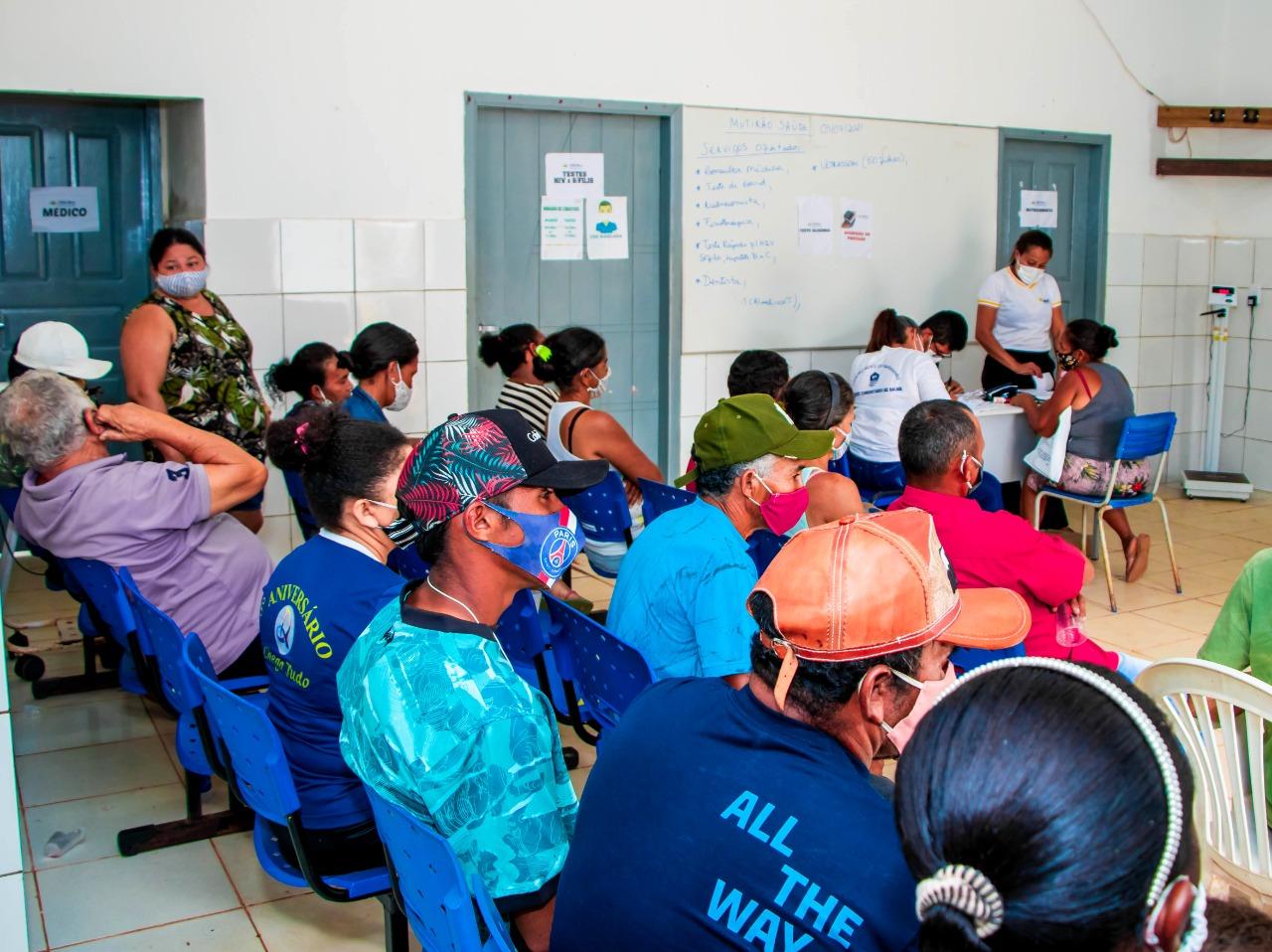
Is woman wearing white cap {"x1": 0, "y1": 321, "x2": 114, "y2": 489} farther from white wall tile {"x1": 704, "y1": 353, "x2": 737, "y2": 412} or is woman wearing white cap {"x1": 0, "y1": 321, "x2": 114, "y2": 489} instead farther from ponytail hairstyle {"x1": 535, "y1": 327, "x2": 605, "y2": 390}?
white wall tile {"x1": 704, "y1": 353, "x2": 737, "y2": 412}

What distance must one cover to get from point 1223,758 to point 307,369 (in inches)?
130

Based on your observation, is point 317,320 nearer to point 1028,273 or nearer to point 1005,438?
point 1005,438

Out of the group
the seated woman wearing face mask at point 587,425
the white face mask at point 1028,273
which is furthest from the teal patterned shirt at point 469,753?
the white face mask at point 1028,273

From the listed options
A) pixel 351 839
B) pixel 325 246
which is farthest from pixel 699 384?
pixel 351 839

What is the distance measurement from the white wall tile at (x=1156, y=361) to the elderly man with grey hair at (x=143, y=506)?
603 cm

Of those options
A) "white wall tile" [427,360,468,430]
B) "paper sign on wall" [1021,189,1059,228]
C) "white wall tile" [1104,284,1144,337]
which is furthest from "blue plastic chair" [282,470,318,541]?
"white wall tile" [1104,284,1144,337]

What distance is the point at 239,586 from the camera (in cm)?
337

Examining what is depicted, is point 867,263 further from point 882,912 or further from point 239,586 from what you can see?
point 882,912

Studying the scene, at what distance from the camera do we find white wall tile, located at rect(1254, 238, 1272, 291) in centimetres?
768

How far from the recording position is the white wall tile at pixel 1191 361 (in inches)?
310

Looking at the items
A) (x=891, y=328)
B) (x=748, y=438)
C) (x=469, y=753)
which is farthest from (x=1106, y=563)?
(x=469, y=753)

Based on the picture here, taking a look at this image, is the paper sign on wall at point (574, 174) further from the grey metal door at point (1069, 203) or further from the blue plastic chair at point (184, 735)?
Result: the blue plastic chair at point (184, 735)

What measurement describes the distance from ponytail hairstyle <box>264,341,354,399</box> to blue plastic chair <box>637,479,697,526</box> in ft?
4.03

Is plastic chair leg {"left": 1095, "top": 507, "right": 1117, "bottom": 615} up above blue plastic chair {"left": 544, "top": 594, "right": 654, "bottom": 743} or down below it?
below
